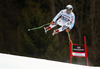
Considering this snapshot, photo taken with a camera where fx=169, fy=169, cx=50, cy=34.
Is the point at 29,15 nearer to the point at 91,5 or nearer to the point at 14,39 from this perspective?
the point at 14,39

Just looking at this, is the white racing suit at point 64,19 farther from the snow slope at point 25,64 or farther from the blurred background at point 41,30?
the snow slope at point 25,64

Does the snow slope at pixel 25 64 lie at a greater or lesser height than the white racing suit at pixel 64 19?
lesser

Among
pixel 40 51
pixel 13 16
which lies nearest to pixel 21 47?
pixel 40 51

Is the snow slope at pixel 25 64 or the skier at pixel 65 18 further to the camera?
the skier at pixel 65 18

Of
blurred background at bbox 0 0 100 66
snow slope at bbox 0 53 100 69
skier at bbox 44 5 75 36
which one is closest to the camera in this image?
snow slope at bbox 0 53 100 69

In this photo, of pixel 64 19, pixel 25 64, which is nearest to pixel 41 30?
pixel 64 19

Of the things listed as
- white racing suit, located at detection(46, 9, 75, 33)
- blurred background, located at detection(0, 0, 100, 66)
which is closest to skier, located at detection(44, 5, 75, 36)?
white racing suit, located at detection(46, 9, 75, 33)

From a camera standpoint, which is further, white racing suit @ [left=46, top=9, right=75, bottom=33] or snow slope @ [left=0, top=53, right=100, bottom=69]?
white racing suit @ [left=46, top=9, right=75, bottom=33]

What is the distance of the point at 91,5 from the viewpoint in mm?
9117

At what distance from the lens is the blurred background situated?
7.98 m

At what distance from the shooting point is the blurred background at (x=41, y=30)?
798cm

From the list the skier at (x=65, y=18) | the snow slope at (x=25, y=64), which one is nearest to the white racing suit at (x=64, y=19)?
the skier at (x=65, y=18)

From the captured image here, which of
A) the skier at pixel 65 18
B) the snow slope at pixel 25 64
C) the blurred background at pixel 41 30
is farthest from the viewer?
the blurred background at pixel 41 30

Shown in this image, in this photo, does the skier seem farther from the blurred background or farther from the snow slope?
the snow slope
